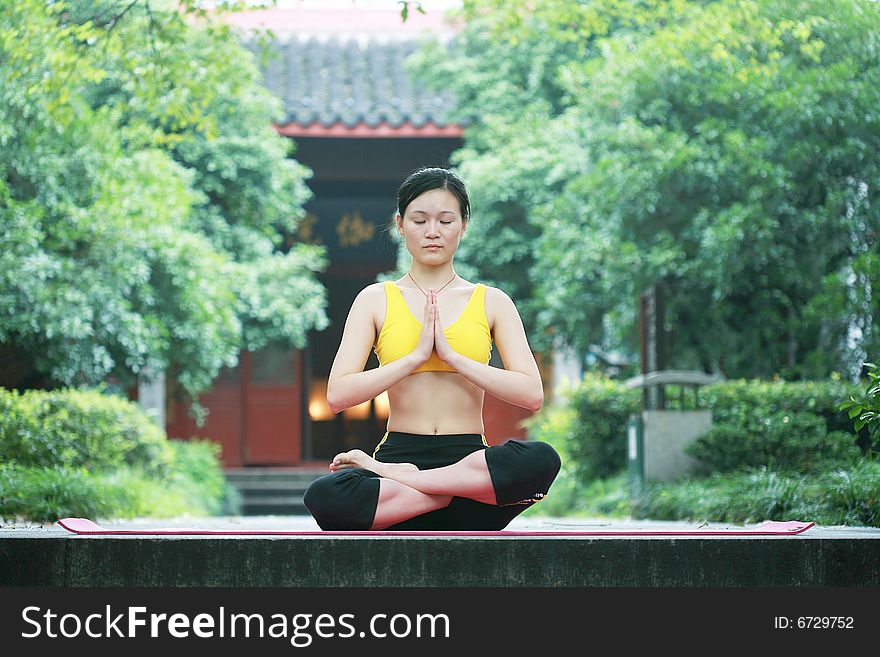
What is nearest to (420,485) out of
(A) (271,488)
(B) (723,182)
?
(B) (723,182)

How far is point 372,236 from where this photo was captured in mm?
15445

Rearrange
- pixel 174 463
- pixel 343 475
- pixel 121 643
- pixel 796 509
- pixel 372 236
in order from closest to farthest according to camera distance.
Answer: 1. pixel 121 643
2. pixel 343 475
3. pixel 796 509
4. pixel 174 463
5. pixel 372 236

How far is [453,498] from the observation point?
13.1ft

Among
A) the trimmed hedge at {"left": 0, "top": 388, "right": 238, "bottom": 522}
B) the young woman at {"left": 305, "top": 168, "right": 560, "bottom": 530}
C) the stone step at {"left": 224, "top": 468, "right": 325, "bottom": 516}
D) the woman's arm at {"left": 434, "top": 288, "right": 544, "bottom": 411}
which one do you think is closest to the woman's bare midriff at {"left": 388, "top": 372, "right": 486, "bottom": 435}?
the young woman at {"left": 305, "top": 168, "right": 560, "bottom": 530}

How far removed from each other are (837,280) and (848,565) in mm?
5714

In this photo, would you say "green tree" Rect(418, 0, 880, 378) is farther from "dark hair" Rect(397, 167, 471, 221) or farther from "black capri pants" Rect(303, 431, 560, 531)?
"black capri pants" Rect(303, 431, 560, 531)

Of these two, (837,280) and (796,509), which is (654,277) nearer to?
(837,280)

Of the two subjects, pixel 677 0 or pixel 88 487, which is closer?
pixel 88 487

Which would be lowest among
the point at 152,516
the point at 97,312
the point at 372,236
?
the point at 152,516

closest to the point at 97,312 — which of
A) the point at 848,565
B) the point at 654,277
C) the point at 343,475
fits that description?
the point at 654,277

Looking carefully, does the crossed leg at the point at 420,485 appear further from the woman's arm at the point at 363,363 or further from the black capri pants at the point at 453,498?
the woman's arm at the point at 363,363

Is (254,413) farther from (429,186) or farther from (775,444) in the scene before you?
(429,186)

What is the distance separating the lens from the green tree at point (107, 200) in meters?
8.49

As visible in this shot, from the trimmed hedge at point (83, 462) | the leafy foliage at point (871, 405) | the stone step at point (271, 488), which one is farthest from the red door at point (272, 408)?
the leafy foliage at point (871, 405)
